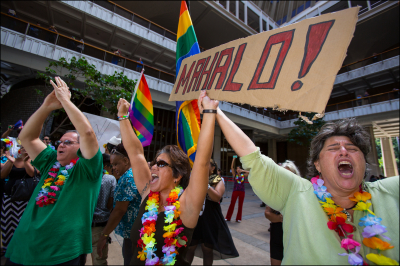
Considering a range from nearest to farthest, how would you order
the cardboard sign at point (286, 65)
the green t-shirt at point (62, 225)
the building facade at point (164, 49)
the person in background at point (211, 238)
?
1. the cardboard sign at point (286, 65)
2. the green t-shirt at point (62, 225)
3. the person in background at point (211, 238)
4. the building facade at point (164, 49)

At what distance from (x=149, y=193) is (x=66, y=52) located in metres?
9.96

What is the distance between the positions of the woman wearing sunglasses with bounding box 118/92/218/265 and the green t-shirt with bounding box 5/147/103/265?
436mm

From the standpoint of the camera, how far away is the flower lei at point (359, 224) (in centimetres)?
88

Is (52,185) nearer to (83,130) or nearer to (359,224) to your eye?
(83,130)

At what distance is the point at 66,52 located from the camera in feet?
28.4

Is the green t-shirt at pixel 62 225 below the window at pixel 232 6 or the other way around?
below

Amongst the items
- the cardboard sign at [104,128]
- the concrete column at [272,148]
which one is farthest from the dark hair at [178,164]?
the concrete column at [272,148]

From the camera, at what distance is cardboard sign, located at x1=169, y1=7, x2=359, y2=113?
88 cm

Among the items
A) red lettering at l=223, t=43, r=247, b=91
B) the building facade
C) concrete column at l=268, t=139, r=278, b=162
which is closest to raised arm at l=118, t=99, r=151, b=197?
red lettering at l=223, t=43, r=247, b=91

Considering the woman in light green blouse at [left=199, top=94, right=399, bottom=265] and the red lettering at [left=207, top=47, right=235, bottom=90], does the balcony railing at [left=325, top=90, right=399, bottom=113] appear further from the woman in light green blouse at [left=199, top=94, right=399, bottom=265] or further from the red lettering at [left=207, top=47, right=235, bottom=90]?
the red lettering at [left=207, top=47, right=235, bottom=90]

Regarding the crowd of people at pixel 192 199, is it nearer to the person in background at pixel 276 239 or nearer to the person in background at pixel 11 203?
the person in background at pixel 276 239

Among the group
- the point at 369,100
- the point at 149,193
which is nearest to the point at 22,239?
the point at 149,193

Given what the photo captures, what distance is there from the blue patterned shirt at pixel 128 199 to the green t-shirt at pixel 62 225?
0.35 m

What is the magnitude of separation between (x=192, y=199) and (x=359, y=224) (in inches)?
38.2
